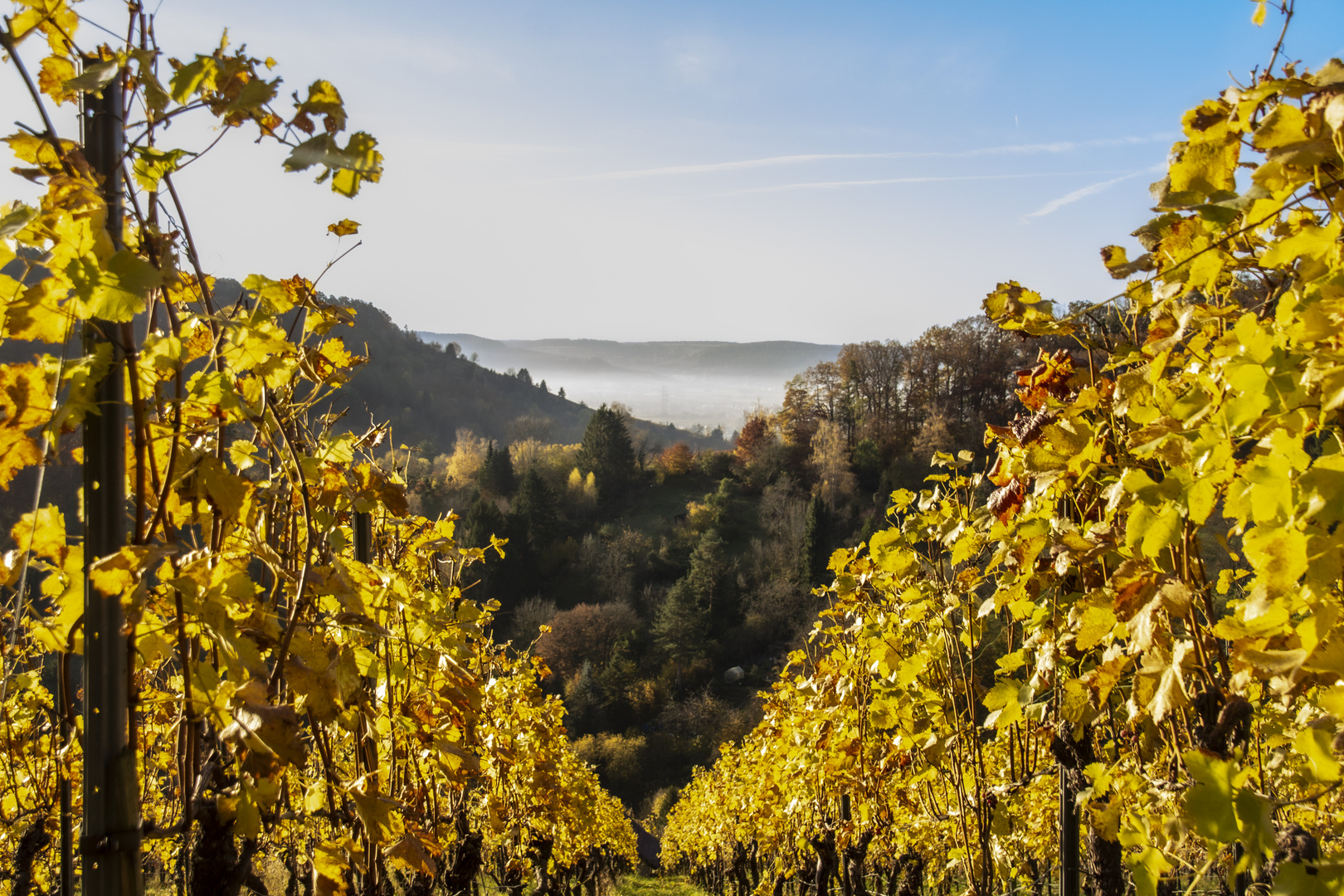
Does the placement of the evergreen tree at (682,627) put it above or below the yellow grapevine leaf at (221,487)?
below

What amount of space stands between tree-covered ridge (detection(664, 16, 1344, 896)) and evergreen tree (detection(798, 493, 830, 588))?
86.7 ft

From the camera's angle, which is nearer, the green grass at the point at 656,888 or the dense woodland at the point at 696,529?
the green grass at the point at 656,888

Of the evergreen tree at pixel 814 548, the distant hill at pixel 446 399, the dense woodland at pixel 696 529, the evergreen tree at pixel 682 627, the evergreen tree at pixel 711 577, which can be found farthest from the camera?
the distant hill at pixel 446 399

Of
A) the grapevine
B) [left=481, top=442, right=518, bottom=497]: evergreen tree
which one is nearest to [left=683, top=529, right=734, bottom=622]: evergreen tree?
[left=481, top=442, right=518, bottom=497]: evergreen tree

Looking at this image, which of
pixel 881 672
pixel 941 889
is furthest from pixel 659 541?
pixel 881 672

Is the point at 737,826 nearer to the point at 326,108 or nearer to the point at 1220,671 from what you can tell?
the point at 1220,671

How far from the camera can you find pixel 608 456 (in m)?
38.7

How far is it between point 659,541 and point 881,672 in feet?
108

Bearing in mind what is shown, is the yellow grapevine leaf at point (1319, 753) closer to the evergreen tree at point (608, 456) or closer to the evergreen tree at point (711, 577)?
the evergreen tree at point (711, 577)

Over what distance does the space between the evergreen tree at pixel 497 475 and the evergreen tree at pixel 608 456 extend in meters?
3.94

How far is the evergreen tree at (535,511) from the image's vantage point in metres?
33.3

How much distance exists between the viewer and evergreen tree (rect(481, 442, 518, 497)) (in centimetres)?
3741

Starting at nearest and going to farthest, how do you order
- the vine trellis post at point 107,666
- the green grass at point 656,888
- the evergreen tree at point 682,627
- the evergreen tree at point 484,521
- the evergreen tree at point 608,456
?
the vine trellis post at point 107,666 < the green grass at point 656,888 < the evergreen tree at point 682,627 < the evergreen tree at point 484,521 < the evergreen tree at point 608,456

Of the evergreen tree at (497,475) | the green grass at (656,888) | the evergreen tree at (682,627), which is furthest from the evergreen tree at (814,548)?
the evergreen tree at (497,475)
